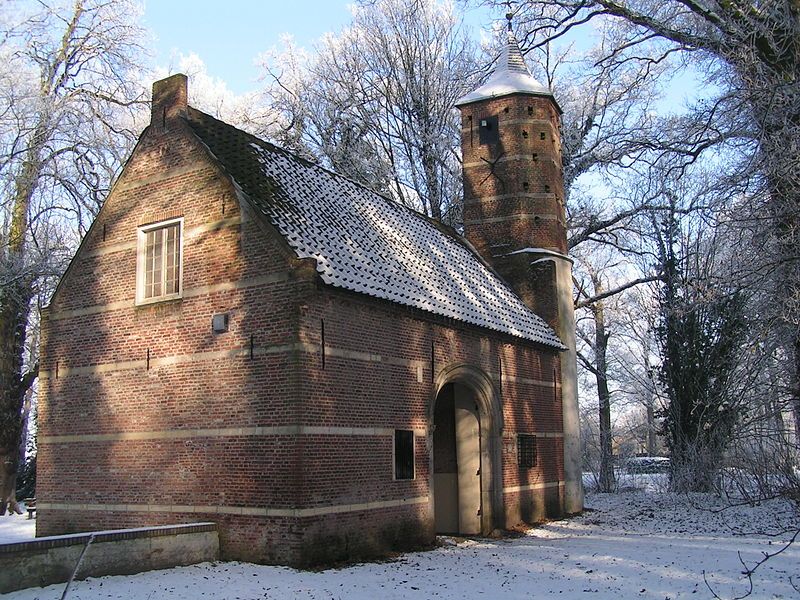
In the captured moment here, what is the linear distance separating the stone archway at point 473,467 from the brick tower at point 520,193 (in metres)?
4.97

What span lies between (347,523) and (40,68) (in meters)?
17.7

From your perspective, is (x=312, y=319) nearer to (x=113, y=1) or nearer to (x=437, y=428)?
(x=437, y=428)

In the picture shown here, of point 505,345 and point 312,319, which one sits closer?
point 312,319

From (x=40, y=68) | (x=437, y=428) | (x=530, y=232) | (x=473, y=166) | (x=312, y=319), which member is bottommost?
(x=437, y=428)

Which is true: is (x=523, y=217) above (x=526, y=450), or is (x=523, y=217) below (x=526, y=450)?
above

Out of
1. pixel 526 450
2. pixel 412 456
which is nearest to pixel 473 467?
pixel 526 450

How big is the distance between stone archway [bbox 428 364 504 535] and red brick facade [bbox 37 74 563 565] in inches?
39.3

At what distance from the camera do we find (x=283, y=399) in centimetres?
1171

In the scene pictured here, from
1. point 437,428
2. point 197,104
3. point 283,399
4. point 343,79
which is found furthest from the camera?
point 343,79

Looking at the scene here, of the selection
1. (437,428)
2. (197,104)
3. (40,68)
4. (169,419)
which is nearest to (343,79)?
(197,104)

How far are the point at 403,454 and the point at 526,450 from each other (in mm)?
5400

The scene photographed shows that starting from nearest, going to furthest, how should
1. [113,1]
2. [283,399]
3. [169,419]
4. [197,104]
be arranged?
[283,399], [169,419], [113,1], [197,104]

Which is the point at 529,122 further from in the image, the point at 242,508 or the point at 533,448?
the point at 242,508

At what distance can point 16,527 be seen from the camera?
18.2 meters
